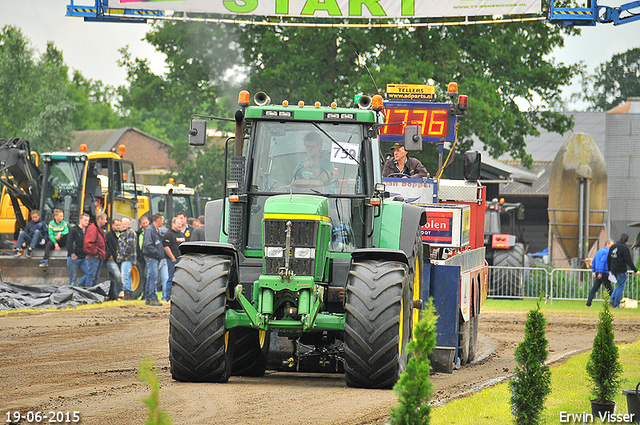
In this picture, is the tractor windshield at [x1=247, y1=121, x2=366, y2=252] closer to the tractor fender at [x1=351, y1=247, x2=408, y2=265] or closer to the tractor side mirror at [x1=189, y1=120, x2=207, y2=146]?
the tractor fender at [x1=351, y1=247, x2=408, y2=265]

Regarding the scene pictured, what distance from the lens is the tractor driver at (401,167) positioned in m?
12.9

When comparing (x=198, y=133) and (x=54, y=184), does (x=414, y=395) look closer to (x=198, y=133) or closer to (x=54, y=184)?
(x=198, y=133)

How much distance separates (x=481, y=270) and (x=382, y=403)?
6003mm

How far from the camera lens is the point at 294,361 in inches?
395

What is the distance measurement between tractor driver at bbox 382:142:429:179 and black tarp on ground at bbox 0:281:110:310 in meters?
8.73

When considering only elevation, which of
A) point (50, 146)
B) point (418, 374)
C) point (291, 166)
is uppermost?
point (50, 146)

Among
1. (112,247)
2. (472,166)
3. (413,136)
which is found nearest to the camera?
(413,136)

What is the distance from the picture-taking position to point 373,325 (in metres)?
8.24

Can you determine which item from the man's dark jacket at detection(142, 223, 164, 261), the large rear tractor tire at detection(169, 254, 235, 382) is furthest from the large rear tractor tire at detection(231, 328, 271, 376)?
the man's dark jacket at detection(142, 223, 164, 261)

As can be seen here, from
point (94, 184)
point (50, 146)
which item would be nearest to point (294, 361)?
point (94, 184)

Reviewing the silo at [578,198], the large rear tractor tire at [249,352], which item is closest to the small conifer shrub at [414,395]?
the large rear tractor tire at [249,352]

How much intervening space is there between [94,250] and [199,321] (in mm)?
11841

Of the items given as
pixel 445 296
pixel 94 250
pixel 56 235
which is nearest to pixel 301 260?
pixel 445 296

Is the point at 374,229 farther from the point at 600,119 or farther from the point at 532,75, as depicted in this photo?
the point at 600,119
